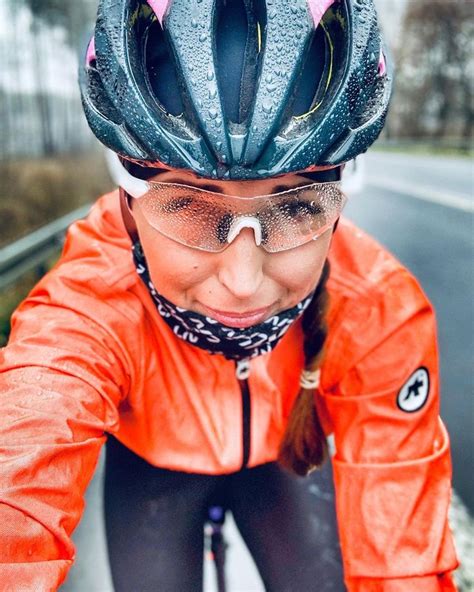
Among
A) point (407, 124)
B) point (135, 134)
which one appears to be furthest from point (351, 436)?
point (407, 124)

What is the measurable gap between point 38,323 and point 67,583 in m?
1.80

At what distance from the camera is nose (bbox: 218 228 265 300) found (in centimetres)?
134

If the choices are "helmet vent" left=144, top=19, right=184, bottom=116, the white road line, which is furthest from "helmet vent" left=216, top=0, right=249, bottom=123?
the white road line

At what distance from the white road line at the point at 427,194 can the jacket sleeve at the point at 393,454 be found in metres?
10.5

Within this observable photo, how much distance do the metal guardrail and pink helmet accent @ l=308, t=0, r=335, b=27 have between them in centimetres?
326

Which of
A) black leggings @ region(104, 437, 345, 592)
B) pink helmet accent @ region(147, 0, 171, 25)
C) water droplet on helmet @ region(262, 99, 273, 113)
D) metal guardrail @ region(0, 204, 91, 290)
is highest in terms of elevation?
pink helmet accent @ region(147, 0, 171, 25)

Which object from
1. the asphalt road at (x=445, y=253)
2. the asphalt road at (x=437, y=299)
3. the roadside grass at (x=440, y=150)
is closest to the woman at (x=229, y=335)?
the asphalt road at (x=437, y=299)

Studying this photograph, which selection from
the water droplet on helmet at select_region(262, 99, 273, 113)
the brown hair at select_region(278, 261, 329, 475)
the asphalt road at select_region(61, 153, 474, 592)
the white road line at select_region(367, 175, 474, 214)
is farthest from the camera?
the white road line at select_region(367, 175, 474, 214)

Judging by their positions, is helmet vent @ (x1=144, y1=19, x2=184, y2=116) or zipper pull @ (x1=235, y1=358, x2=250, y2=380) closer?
helmet vent @ (x1=144, y1=19, x2=184, y2=116)

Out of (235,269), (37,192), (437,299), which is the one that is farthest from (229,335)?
(37,192)

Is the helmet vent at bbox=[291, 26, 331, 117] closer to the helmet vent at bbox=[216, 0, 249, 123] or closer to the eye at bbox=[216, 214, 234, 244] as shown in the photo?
the helmet vent at bbox=[216, 0, 249, 123]

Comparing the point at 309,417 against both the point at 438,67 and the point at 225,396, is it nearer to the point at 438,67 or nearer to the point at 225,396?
the point at 225,396

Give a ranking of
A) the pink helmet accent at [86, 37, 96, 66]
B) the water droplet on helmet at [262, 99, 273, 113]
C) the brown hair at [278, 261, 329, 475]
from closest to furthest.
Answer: the water droplet on helmet at [262, 99, 273, 113]
the pink helmet accent at [86, 37, 96, 66]
the brown hair at [278, 261, 329, 475]

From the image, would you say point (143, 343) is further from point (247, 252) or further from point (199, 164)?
point (199, 164)
